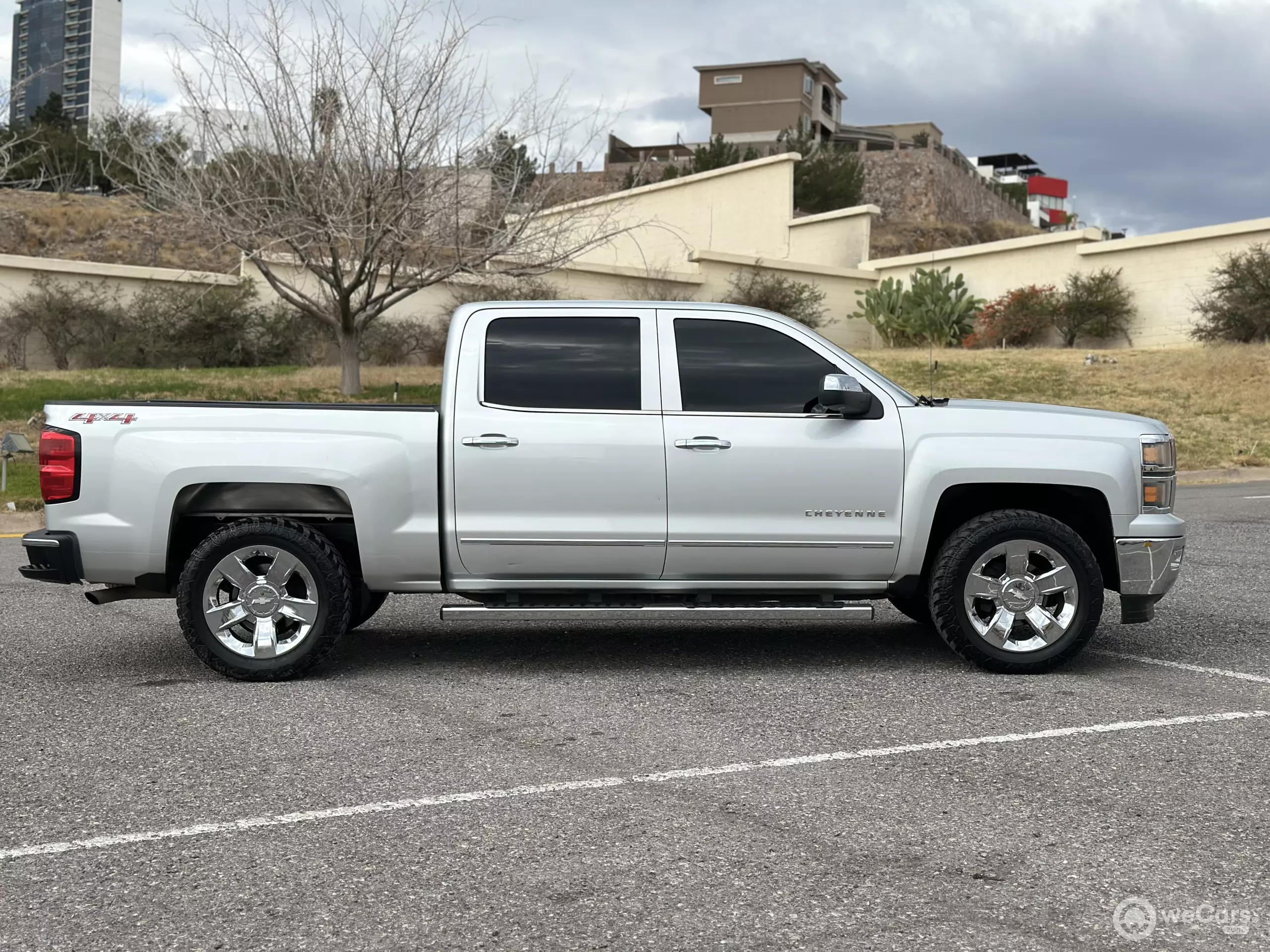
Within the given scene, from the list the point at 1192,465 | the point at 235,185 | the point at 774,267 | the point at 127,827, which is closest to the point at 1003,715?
the point at 127,827

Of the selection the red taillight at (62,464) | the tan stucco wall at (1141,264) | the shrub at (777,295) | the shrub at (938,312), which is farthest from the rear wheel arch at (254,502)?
the shrub at (938,312)

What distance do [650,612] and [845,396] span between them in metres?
1.55

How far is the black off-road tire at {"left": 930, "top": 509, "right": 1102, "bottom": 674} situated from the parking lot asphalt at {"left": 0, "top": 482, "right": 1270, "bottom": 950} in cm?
14

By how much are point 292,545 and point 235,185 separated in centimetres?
1860

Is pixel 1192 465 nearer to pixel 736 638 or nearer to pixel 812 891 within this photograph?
pixel 736 638

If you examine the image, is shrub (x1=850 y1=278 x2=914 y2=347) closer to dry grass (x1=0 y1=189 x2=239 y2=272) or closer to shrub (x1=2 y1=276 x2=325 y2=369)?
shrub (x1=2 y1=276 x2=325 y2=369)

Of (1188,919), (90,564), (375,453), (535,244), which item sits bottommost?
(1188,919)

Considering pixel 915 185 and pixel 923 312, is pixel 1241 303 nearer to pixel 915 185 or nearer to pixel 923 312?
pixel 923 312

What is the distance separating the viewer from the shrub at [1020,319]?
130 feet

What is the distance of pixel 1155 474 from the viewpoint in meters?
7.21

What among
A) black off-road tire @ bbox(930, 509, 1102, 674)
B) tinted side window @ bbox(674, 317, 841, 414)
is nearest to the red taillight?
tinted side window @ bbox(674, 317, 841, 414)

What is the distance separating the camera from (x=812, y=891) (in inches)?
159

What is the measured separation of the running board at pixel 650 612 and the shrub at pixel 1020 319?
113 feet

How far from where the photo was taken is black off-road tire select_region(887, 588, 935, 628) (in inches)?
318
